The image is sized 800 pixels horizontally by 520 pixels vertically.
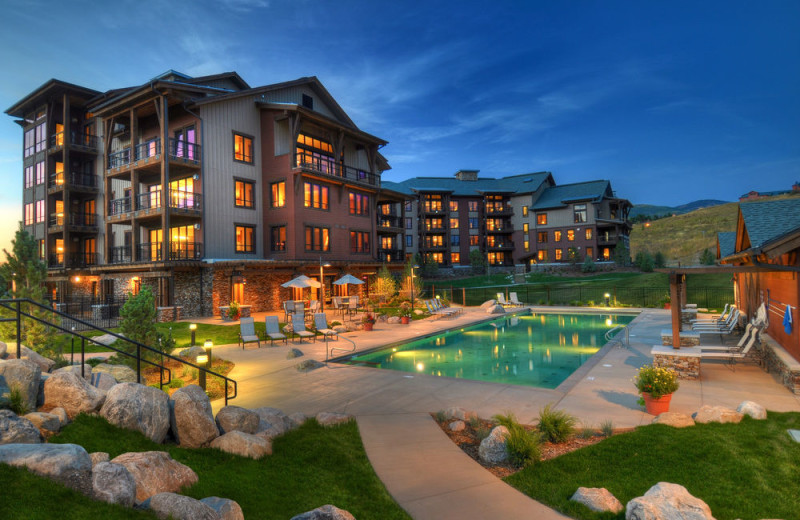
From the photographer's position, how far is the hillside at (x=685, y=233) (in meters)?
74.4

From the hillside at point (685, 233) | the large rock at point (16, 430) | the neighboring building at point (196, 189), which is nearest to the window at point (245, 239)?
the neighboring building at point (196, 189)

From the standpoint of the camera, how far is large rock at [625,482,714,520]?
3.89 meters

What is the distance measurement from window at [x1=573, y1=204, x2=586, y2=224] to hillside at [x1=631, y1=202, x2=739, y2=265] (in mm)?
Result: 28106

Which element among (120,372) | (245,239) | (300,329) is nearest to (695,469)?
(120,372)

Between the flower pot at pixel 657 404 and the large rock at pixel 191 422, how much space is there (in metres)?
7.32

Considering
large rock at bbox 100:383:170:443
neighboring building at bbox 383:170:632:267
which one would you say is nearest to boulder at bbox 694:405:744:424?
large rock at bbox 100:383:170:443

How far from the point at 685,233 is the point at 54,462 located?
104 metres

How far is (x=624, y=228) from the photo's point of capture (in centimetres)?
5725

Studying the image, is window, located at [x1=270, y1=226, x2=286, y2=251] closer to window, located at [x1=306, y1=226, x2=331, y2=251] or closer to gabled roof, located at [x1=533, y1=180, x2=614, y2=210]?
window, located at [x1=306, y1=226, x2=331, y2=251]

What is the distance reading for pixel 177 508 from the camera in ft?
11.7

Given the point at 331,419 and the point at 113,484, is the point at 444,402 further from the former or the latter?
the point at 113,484

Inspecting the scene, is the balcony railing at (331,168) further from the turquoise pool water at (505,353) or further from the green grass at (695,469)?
the green grass at (695,469)

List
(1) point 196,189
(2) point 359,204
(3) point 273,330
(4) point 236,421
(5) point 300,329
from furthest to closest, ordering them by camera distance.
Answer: (2) point 359,204
(1) point 196,189
(5) point 300,329
(3) point 273,330
(4) point 236,421

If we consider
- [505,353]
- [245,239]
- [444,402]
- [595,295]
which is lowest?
[505,353]
